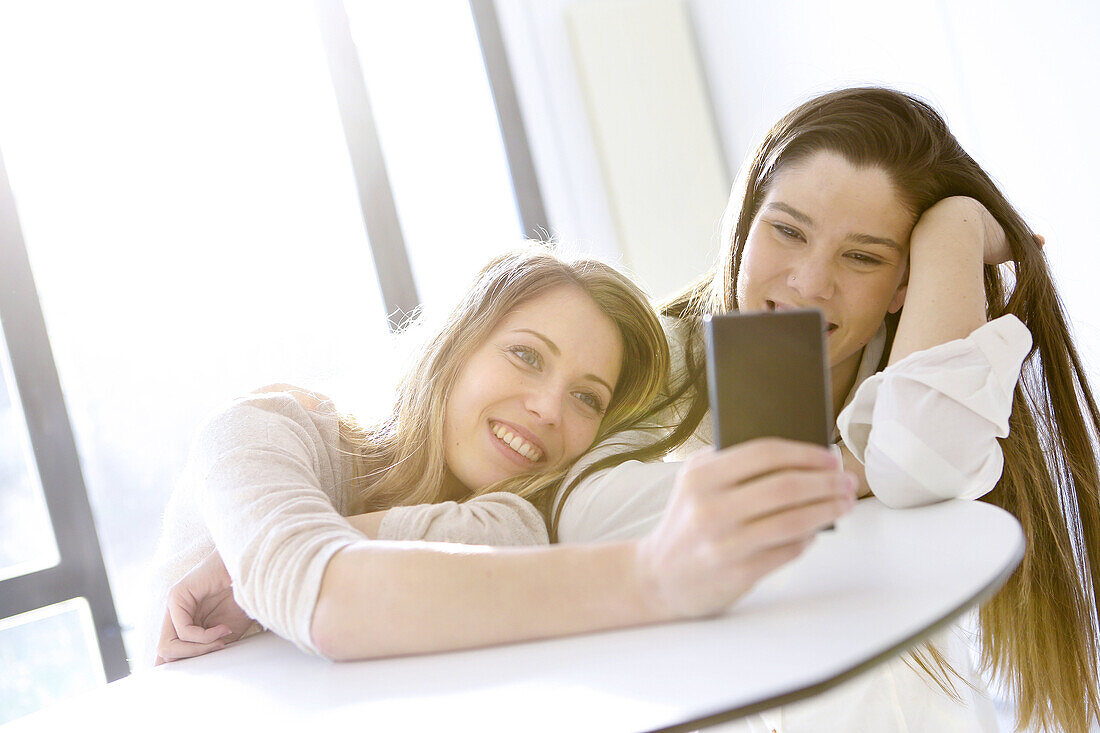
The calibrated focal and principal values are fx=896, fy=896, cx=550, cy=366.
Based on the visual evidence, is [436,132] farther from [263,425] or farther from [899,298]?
[263,425]

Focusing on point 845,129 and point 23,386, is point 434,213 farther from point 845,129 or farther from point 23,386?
point 845,129

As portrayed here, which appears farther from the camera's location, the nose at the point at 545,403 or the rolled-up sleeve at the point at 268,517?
the nose at the point at 545,403

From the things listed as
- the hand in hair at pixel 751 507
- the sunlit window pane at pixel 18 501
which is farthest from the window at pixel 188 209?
the hand in hair at pixel 751 507

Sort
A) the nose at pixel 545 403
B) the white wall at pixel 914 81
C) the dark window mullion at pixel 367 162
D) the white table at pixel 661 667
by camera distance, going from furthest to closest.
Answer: the dark window mullion at pixel 367 162 < the white wall at pixel 914 81 < the nose at pixel 545 403 < the white table at pixel 661 667

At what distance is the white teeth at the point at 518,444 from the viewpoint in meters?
1.11

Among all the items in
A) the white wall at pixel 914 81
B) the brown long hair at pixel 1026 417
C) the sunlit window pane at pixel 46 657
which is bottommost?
the sunlit window pane at pixel 46 657

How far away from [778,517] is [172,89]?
2580 mm

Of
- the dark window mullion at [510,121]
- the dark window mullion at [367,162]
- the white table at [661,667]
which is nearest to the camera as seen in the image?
the white table at [661,667]

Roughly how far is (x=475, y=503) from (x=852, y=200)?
2.30 ft

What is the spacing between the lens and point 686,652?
0.53m

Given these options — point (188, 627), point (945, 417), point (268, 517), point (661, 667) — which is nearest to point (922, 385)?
point (945, 417)

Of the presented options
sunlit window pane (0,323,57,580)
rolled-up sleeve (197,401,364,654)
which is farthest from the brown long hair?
sunlit window pane (0,323,57,580)

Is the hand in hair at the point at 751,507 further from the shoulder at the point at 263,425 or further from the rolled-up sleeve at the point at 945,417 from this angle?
the shoulder at the point at 263,425

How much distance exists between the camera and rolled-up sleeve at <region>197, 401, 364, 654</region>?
0.67 meters
